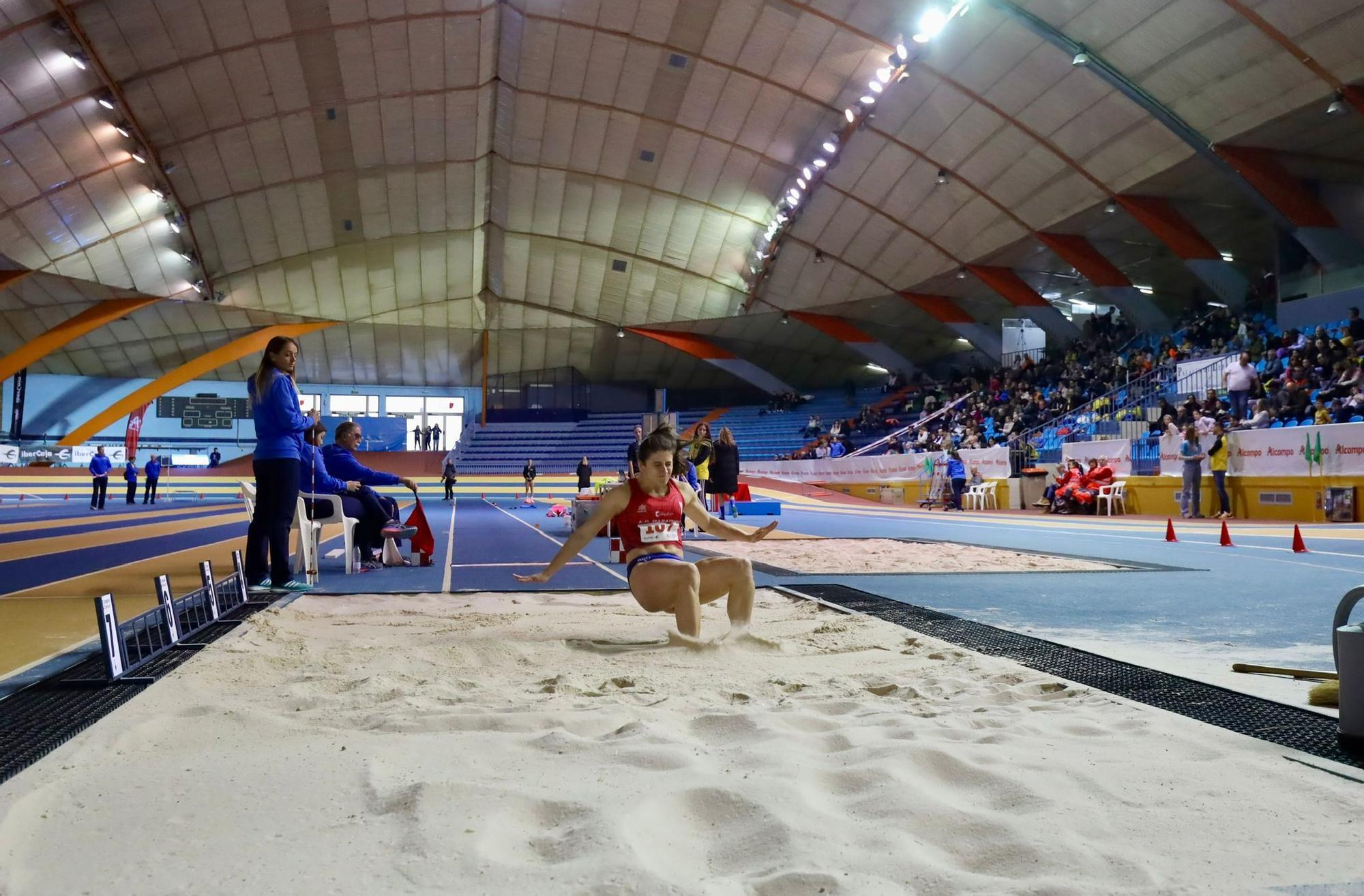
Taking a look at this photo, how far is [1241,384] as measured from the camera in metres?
18.3

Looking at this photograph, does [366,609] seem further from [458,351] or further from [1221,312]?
[458,351]

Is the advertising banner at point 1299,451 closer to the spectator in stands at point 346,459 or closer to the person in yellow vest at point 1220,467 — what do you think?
the person in yellow vest at point 1220,467

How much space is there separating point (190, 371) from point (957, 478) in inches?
1382

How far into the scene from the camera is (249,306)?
38.5 m

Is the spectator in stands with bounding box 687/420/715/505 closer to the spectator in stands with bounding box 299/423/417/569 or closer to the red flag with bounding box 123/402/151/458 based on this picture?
the spectator in stands with bounding box 299/423/417/569

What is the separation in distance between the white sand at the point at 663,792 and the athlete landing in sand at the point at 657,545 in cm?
91

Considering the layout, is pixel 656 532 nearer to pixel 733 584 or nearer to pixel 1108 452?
pixel 733 584

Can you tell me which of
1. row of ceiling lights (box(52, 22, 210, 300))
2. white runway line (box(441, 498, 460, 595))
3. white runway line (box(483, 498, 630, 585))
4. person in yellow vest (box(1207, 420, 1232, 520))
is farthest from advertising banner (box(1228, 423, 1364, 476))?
row of ceiling lights (box(52, 22, 210, 300))

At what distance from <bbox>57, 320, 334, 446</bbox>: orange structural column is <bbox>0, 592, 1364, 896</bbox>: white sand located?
41.5 m

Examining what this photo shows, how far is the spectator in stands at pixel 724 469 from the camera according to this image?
13.9m

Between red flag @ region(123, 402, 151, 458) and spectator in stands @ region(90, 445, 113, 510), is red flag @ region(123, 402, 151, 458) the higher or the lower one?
the higher one

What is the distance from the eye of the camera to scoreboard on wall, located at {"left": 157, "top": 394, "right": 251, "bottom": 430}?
46156 mm

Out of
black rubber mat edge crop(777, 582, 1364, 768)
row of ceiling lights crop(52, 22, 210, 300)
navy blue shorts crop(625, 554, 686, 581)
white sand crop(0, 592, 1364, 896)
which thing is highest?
row of ceiling lights crop(52, 22, 210, 300)

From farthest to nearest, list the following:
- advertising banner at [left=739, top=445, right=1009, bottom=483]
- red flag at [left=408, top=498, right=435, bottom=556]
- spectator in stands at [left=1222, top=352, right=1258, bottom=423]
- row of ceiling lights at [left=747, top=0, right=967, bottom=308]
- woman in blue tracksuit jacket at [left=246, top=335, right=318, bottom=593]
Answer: advertising banner at [left=739, top=445, right=1009, bottom=483], row of ceiling lights at [left=747, top=0, right=967, bottom=308], spectator in stands at [left=1222, top=352, right=1258, bottom=423], red flag at [left=408, top=498, right=435, bottom=556], woman in blue tracksuit jacket at [left=246, top=335, right=318, bottom=593]
